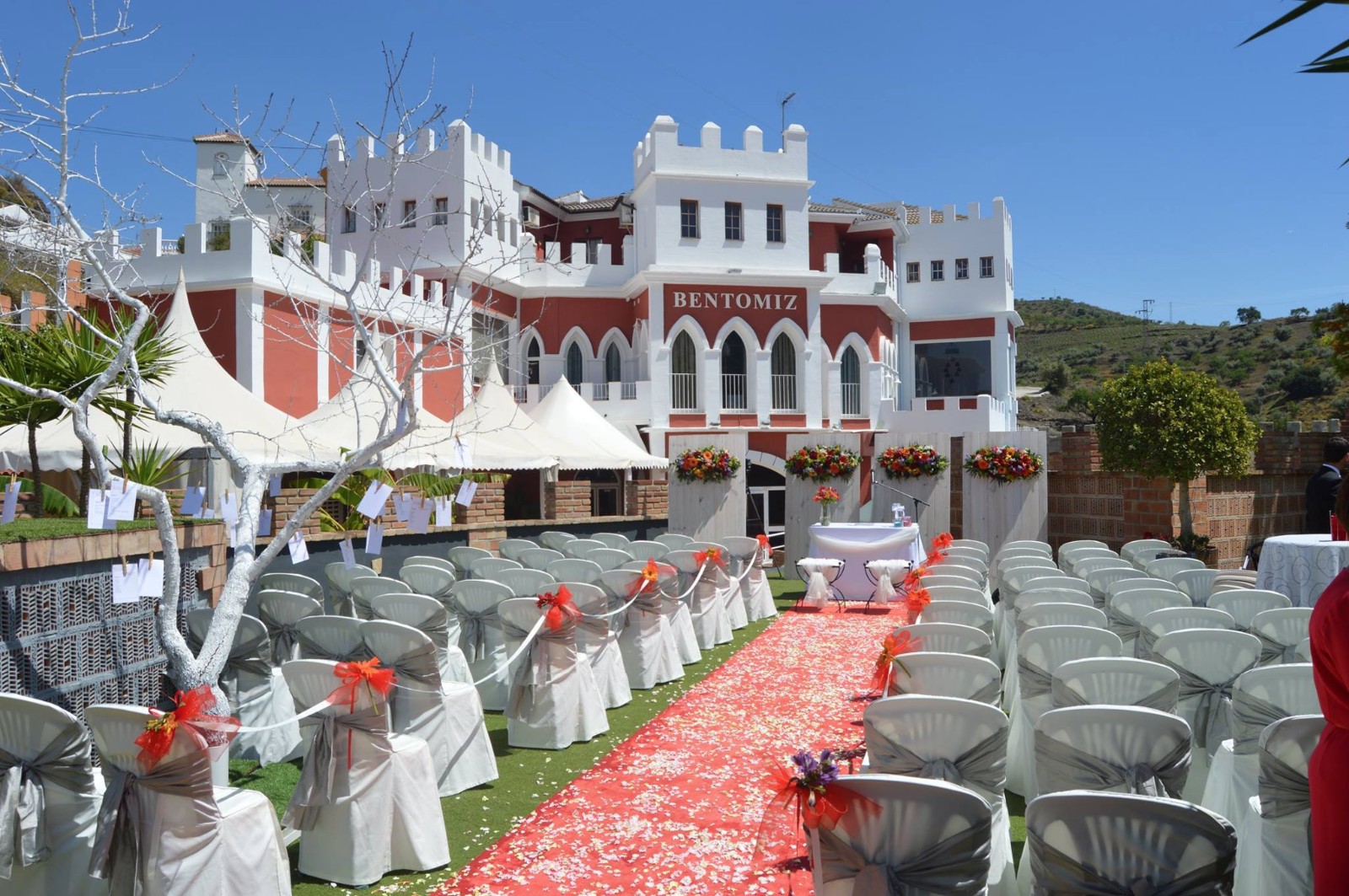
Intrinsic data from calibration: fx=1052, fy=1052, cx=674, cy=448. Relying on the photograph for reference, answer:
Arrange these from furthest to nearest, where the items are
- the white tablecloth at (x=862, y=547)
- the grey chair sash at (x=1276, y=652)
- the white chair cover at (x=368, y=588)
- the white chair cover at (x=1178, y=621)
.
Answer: the white tablecloth at (x=862, y=547)
the white chair cover at (x=368, y=588)
the white chair cover at (x=1178, y=621)
the grey chair sash at (x=1276, y=652)

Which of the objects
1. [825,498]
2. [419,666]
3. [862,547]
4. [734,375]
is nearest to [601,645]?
[419,666]

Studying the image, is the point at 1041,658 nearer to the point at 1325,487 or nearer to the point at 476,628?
the point at 476,628

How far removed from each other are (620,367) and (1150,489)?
14.2 m

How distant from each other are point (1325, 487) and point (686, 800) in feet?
25.5

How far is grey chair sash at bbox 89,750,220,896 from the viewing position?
12.9ft

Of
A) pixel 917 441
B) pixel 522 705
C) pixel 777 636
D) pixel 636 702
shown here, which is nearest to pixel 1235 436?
pixel 917 441

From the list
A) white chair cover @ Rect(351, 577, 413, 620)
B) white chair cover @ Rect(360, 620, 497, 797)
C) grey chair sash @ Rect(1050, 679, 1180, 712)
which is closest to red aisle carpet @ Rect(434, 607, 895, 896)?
white chair cover @ Rect(360, 620, 497, 797)

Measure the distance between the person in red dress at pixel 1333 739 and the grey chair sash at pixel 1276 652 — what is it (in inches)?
140

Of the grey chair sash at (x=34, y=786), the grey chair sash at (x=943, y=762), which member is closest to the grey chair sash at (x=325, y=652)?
the grey chair sash at (x=34, y=786)

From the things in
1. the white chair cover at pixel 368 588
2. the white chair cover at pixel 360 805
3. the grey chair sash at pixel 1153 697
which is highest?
the white chair cover at pixel 368 588

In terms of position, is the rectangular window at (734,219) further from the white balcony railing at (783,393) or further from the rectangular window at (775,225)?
the white balcony railing at (783,393)

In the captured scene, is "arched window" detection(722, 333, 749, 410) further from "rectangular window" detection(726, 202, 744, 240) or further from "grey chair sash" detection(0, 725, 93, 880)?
"grey chair sash" detection(0, 725, 93, 880)

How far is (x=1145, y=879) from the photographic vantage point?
2994 millimetres

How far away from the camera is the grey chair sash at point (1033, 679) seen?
220 inches
